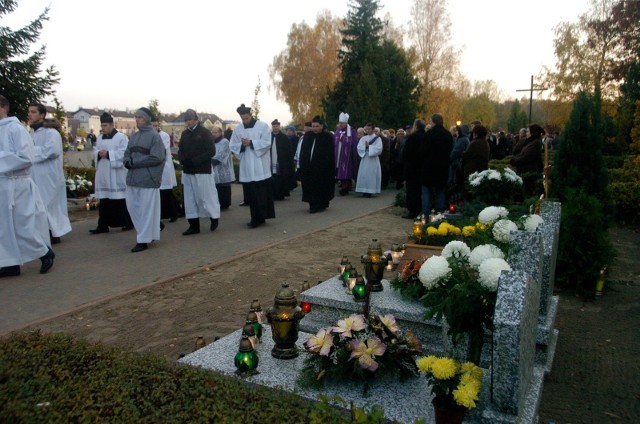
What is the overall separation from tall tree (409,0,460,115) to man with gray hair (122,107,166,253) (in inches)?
1528

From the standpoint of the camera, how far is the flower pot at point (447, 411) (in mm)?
2869

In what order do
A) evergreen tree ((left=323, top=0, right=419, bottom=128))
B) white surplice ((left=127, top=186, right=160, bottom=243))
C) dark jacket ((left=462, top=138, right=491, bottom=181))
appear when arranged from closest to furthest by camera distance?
white surplice ((left=127, top=186, right=160, bottom=243)), dark jacket ((left=462, top=138, right=491, bottom=181)), evergreen tree ((left=323, top=0, right=419, bottom=128))

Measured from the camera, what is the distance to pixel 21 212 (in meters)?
7.34

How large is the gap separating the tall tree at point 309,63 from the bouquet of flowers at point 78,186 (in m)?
30.5

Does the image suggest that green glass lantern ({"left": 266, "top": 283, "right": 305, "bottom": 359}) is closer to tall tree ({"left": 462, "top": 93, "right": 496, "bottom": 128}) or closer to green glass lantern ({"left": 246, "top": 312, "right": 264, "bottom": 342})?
green glass lantern ({"left": 246, "top": 312, "right": 264, "bottom": 342})

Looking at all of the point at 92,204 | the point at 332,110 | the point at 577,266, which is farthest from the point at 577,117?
the point at 332,110

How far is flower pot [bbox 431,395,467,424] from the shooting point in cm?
287

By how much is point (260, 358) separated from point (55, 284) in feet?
14.1

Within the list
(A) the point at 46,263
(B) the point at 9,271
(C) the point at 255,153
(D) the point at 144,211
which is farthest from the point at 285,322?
(C) the point at 255,153

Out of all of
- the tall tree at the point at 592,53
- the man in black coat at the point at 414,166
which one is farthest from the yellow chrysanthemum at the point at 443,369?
the tall tree at the point at 592,53

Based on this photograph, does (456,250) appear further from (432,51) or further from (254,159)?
(432,51)

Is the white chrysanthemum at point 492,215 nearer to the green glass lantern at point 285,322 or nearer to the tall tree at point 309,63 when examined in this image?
the green glass lantern at point 285,322

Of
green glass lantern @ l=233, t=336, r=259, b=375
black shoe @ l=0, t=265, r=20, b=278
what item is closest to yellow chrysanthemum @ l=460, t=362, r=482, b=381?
green glass lantern @ l=233, t=336, r=259, b=375

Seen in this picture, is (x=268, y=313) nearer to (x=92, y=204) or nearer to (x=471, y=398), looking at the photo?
(x=471, y=398)
